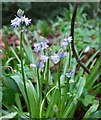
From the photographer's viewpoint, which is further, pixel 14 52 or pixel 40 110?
pixel 14 52

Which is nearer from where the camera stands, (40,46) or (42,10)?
(40,46)

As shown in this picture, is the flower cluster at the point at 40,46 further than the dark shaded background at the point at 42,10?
No

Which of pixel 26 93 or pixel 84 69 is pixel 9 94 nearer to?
pixel 26 93

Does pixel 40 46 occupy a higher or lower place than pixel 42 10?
lower

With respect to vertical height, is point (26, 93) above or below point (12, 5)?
below

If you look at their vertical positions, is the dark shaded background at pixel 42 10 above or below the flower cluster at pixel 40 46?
above

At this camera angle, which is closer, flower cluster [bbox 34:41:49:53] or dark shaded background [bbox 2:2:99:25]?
flower cluster [bbox 34:41:49:53]

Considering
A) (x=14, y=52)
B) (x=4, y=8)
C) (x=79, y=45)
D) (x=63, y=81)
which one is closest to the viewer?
(x=63, y=81)

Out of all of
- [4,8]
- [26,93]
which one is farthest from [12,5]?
[26,93]

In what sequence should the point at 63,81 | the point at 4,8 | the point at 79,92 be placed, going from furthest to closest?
1. the point at 4,8
2. the point at 63,81
3. the point at 79,92

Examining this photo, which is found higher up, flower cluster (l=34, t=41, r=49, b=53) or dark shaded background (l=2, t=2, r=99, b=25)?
dark shaded background (l=2, t=2, r=99, b=25)

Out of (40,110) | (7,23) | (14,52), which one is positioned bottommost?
(40,110)
